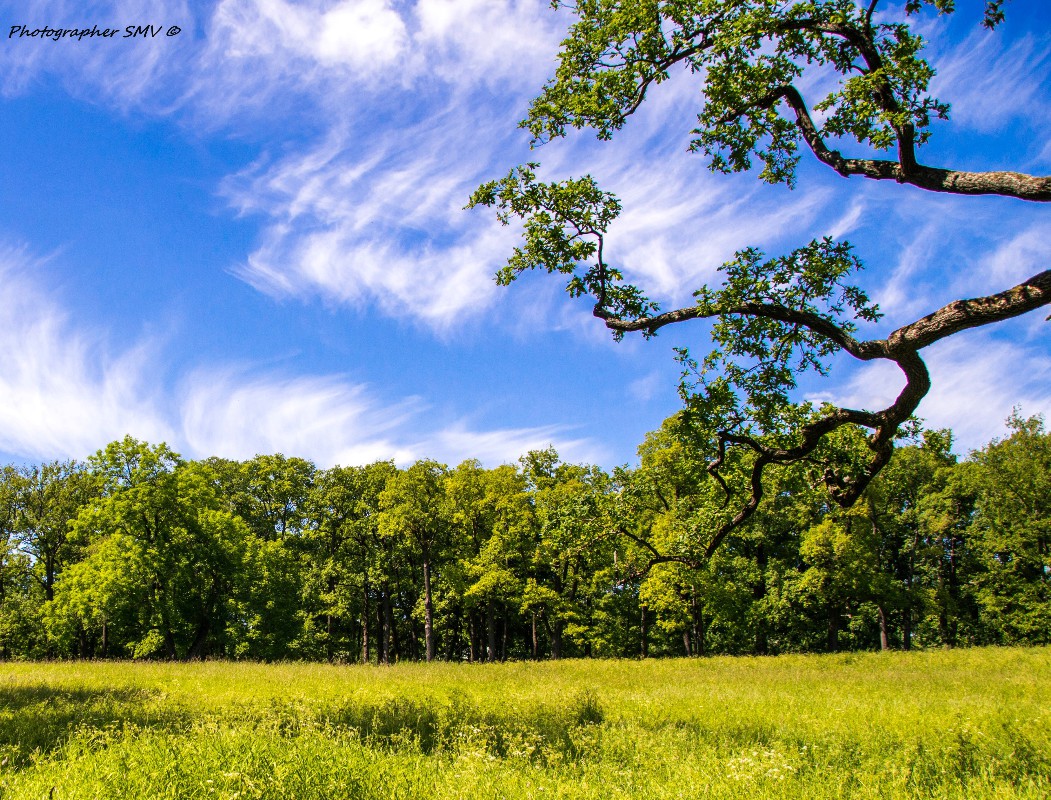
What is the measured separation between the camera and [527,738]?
980 cm

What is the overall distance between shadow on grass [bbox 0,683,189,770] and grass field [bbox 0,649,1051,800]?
0.20 ft

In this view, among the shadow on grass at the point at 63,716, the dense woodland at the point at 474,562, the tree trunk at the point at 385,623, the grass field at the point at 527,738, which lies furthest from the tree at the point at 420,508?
the shadow on grass at the point at 63,716

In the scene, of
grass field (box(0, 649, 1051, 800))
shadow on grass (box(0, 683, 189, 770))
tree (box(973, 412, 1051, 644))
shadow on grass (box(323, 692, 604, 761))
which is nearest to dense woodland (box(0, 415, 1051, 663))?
tree (box(973, 412, 1051, 644))

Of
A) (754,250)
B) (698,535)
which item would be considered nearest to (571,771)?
(698,535)

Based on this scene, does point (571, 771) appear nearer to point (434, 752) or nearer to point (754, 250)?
point (434, 752)

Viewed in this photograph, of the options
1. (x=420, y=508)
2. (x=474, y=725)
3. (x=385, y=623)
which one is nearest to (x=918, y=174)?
(x=474, y=725)

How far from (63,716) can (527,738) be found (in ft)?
27.8

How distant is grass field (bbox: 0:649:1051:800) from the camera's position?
21.4 feet

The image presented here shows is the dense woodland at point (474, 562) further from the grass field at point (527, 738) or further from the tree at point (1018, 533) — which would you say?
the grass field at point (527, 738)

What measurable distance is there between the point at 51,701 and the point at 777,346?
16.8m

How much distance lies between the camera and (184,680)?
1823cm

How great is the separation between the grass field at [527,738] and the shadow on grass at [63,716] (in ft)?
0.20

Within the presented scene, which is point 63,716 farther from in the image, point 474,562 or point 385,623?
point 385,623

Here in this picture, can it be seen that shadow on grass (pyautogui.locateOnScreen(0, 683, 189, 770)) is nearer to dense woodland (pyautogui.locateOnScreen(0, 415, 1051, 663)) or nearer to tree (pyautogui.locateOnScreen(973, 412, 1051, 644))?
dense woodland (pyautogui.locateOnScreen(0, 415, 1051, 663))
